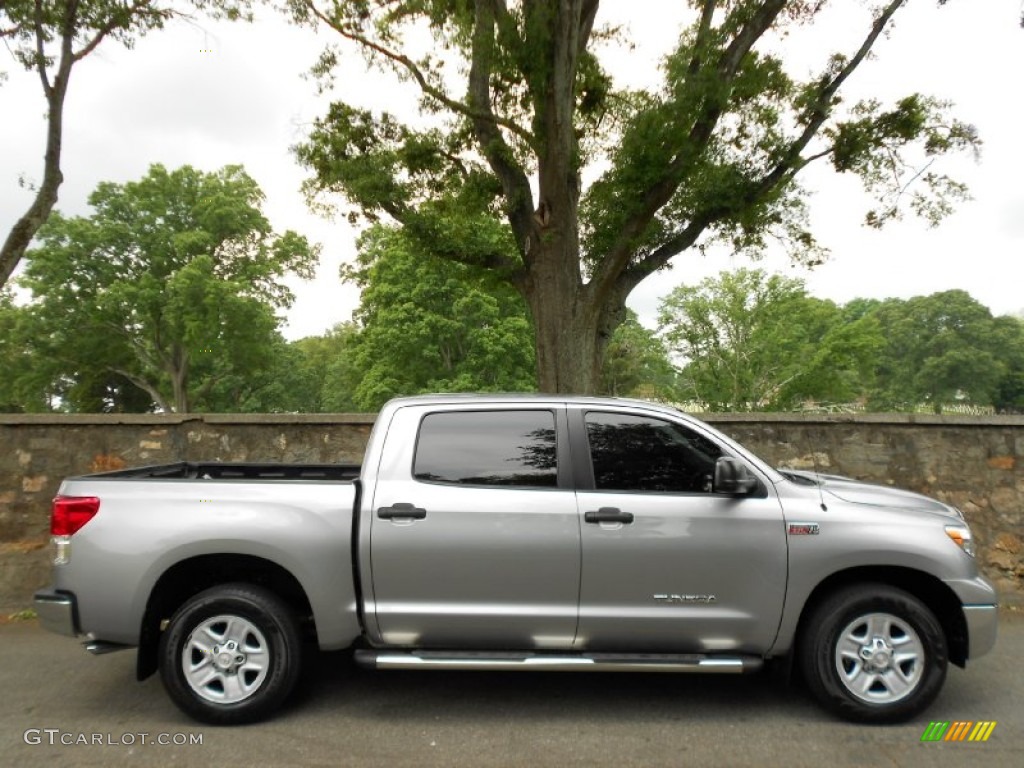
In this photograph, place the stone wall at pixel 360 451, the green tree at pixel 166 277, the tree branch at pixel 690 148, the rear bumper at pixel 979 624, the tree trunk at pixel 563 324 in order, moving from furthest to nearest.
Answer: the green tree at pixel 166 277 → the tree trunk at pixel 563 324 → the tree branch at pixel 690 148 → the stone wall at pixel 360 451 → the rear bumper at pixel 979 624

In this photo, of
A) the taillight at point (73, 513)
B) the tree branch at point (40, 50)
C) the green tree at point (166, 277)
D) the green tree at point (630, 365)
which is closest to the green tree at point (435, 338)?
the green tree at point (166, 277)

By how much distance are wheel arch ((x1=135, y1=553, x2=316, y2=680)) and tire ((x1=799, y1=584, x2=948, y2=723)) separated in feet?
9.02

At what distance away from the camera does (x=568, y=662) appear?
378cm

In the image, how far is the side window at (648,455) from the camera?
13.2 ft

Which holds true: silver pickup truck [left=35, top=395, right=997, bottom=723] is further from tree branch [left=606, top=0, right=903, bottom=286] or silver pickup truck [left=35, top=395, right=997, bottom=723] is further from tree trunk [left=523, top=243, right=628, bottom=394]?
tree branch [left=606, top=0, right=903, bottom=286]

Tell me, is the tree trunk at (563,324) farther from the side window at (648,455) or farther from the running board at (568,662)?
the running board at (568,662)

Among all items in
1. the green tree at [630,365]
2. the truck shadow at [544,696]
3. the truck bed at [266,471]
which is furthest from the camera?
the green tree at [630,365]

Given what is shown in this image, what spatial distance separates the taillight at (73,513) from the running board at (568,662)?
5.31 feet

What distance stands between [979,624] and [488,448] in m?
2.76

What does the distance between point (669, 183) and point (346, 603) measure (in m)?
6.39

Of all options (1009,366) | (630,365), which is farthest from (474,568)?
(1009,366)

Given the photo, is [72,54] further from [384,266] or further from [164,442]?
[384,266]

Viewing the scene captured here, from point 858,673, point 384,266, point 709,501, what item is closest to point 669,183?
point 709,501

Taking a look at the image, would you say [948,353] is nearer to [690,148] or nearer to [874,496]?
[690,148]
